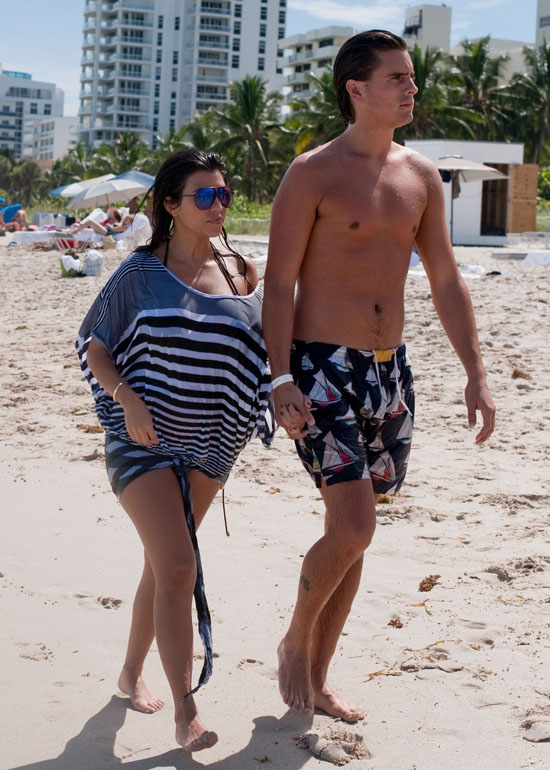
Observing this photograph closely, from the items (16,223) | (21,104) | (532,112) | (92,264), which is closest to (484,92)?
(532,112)

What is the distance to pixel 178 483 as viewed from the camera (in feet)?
9.50

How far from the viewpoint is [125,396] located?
2.75m

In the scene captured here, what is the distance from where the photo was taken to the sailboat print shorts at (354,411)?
9.57ft

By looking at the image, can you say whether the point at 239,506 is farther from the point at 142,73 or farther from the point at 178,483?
the point at 142,73

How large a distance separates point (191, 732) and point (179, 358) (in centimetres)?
105

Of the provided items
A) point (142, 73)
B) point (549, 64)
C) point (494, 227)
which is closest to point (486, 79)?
point (549, 64)

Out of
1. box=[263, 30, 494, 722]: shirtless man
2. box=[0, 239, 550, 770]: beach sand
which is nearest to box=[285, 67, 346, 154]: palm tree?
box=[0, 239, 550, 770]: beach sand

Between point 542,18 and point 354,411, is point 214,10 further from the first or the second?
point 354,411

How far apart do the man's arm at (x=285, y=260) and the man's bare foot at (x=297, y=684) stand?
0.71m

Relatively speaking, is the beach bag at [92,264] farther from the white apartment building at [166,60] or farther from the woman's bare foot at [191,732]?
the white apartment building at [166,60]

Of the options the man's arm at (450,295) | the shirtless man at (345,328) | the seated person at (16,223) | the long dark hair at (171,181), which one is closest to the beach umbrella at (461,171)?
the seated person at (16,223)

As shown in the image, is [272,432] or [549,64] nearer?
[272,432]

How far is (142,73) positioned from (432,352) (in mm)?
110376

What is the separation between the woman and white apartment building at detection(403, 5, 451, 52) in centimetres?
9977
